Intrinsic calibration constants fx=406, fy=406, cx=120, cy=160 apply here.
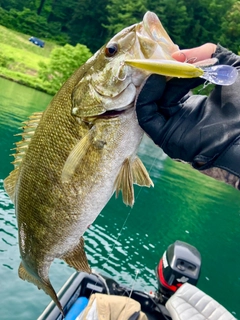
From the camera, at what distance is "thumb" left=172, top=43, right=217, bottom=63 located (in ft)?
5.92

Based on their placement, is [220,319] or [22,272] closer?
[22,272]

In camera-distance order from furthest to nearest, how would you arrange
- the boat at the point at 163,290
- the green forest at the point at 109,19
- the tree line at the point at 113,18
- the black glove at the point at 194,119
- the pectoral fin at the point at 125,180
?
the tree line at the point at 113,18 → the green forest at the point at 109,19 → the boat at the point at 163,290 → the pectoral fin at the point at 125,180 → the black glove at the point at 194,119

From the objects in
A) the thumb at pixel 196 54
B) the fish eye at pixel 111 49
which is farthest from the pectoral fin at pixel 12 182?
the thumb at pixel 196 54

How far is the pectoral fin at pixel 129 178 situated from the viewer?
2.09 metres

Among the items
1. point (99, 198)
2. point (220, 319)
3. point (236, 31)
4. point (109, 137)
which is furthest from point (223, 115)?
point (236, 31)

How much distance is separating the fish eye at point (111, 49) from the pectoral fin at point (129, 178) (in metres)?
0.53

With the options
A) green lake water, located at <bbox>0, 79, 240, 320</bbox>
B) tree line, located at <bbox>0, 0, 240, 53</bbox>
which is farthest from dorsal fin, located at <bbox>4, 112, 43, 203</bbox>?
tree line, located at <bbox>0, 0, 240, 53</bbox>

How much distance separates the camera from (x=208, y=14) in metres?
62.2

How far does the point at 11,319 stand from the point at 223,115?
19.6ft

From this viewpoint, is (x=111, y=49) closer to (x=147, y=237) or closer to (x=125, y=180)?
(x=125, y=180)

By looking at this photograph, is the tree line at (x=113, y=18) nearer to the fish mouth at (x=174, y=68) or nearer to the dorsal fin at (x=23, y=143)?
the dorsal fin at (x=23, y=143)

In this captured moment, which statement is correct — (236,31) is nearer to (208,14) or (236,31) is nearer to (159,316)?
(208,14)

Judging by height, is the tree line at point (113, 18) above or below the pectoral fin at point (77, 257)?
above

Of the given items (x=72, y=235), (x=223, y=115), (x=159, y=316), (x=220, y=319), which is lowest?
(x=159, y=316)
